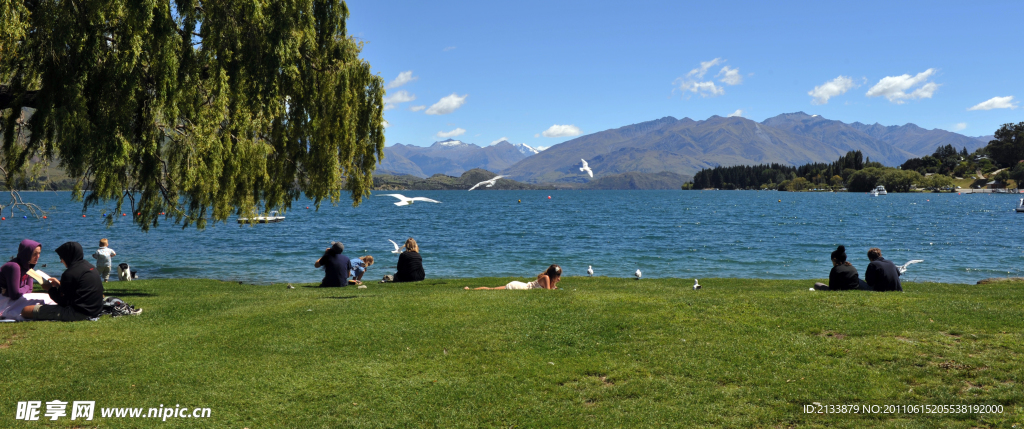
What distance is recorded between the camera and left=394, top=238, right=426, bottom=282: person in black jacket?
802 inches

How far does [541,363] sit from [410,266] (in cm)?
1233

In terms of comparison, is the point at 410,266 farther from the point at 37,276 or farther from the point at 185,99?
the point at 37,276

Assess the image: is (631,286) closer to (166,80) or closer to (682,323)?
(682,323)

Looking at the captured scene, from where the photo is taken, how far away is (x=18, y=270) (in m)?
11.1

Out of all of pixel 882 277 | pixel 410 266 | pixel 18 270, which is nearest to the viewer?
pixel 18 270

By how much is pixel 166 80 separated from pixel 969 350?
1686 centimetres

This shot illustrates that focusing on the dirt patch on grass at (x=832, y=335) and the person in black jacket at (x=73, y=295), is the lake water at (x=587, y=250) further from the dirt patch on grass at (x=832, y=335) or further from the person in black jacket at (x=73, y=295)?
the dirt patch on grass at (x=832, y=335)

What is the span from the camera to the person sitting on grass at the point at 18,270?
11.1m

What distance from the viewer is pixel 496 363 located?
909cm

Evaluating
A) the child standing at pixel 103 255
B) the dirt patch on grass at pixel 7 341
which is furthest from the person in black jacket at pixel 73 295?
the child standing at pixel 103 255

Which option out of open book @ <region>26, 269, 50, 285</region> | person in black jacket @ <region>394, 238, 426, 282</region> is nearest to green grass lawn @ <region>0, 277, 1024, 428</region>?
open book @ <region>26, 269, 50, 285</region>

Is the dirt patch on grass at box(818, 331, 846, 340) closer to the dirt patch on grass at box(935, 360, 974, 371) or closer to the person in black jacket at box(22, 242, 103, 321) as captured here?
the dirt patch on grass at box(935, 360, 974, 371)

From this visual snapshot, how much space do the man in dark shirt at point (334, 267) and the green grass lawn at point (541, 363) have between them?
675cm

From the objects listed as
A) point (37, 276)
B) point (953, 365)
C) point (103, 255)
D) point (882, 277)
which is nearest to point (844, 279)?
point (882, 277)
